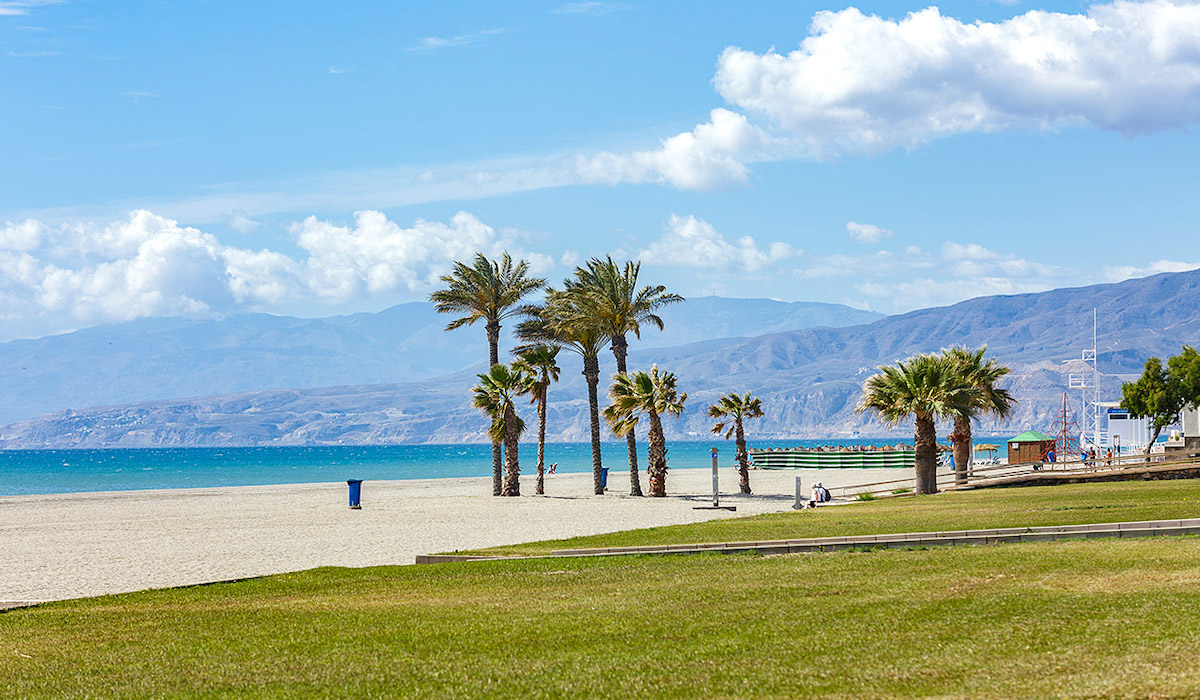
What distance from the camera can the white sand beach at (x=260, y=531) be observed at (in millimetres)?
22078

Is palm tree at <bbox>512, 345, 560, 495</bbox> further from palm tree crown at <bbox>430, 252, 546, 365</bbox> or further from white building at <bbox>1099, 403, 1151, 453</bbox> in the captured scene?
white building at <bbox>1099, 403, 1151, 453</bbox>

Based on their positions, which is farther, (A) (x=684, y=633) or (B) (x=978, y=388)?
(B) (x=978, y=388)

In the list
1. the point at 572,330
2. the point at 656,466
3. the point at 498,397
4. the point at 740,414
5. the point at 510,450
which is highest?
the point at 572,330

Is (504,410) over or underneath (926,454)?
over

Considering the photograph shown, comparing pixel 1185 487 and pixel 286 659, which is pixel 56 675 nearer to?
pixel 286 659

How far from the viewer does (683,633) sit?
1054 centimetres

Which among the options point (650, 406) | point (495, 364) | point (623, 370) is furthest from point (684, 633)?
point (623, 370)

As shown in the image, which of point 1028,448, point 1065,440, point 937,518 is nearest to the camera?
point 937,518

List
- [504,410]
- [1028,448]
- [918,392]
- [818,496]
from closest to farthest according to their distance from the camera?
[818,496]
[918,392]
[504,410]
[1028,448]

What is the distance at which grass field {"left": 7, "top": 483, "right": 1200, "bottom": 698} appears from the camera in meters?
8.34

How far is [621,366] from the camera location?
5581 centimetres

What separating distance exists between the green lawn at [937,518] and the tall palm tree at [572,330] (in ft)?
77.7

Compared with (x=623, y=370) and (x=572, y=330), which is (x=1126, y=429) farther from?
(x=572, y=330)

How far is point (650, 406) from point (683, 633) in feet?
135
